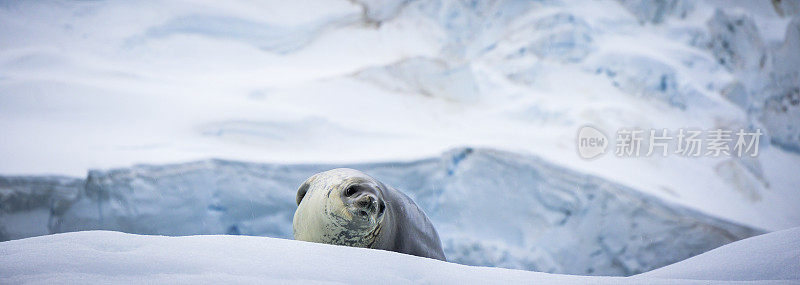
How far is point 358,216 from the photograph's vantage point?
1731mm

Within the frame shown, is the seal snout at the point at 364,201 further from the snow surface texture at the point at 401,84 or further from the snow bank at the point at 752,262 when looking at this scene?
the snow surface texture at the point at 401,84

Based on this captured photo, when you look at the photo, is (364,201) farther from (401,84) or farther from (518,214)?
(401,84)

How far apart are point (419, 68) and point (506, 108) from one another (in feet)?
3.11

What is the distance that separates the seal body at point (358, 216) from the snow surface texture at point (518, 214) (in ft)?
4.64

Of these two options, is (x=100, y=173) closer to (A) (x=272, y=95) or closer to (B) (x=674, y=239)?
(A) (x=272, y=95)

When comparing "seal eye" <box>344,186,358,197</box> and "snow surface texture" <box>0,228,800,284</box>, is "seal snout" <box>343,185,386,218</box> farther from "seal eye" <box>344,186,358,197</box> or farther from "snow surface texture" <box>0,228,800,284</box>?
"snow surface texture" <box>0,228,800,284</box>

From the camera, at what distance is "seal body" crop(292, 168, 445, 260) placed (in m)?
1.74

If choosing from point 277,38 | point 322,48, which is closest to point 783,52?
point 322,48

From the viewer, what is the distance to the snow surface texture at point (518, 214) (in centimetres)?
358

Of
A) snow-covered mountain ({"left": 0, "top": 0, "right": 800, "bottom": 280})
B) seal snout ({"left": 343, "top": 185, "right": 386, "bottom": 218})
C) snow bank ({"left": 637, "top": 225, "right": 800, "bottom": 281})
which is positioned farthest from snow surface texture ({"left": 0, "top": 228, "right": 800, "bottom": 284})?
snow-covered mountain ({"left": 0, "top": 0, "right": 800, "bottom": 280})

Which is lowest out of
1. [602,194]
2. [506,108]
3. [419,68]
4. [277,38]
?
[602,194]

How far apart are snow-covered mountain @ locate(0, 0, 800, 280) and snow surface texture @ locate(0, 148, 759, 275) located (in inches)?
0.6

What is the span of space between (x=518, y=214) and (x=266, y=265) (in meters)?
3.16

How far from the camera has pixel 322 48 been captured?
572cm
